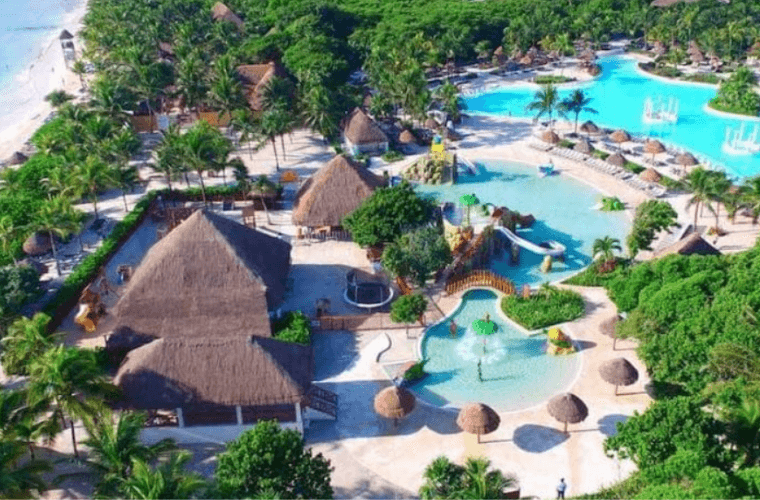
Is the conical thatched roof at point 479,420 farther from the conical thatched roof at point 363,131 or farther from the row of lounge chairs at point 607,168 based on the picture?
the conical thatched roof at point 363,131

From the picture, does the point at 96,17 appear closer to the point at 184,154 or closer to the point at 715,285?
the point at 184,154

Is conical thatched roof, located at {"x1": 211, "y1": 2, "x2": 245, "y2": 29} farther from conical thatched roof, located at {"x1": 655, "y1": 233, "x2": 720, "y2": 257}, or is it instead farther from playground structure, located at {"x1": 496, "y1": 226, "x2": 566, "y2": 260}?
conical thatched roof, located at {"x1": 655, "y1": 233, "x2": 720, "y2": 257}

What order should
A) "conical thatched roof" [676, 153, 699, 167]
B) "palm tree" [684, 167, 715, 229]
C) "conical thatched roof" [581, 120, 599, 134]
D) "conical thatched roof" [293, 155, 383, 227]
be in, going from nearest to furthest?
"palm tree" [684, 167, 715, 229]
"conical thatched roof" [293, 155, 383, 227]
"conical thatched roof" [676, 153, 699, 167]
"conical thatched roof" [581, 120, 599, 134]

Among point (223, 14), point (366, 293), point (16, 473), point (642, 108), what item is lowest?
point (366, 293)

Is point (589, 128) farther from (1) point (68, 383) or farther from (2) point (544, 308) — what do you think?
(1) point (68, 383)

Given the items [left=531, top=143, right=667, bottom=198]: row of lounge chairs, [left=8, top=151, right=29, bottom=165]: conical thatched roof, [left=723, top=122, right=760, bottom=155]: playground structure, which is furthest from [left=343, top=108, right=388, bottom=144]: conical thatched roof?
[left=723, top=122, right=760, bottom=155]: playground structure

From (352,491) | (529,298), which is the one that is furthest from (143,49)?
(352,491)

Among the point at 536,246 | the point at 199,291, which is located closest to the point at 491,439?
the point at 199,291
